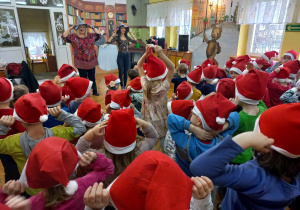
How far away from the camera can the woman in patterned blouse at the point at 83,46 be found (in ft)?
12.5

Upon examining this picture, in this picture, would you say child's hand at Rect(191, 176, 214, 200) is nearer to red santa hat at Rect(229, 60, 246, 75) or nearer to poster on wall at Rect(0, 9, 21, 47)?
A: red santa hat at Rect(229, 60, 246, 75)

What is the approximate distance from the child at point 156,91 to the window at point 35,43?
22.7 feet

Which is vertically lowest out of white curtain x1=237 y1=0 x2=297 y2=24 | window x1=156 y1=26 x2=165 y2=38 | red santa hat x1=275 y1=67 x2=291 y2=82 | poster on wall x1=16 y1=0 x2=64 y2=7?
red santa hat x1=275 y1=67 x2=291 y2=82

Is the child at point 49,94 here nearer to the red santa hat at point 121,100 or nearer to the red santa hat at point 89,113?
the red santa hat at point 89,113

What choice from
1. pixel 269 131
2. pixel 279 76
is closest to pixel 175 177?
pixel 269 131

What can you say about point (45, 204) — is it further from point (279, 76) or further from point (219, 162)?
point (279, 76)

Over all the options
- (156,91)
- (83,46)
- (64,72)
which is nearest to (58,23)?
(83,46)

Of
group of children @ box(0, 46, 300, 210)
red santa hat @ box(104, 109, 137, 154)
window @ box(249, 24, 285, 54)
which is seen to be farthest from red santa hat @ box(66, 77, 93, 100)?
window @ box(249, 24, 285, 54)

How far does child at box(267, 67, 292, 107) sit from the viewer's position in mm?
2242

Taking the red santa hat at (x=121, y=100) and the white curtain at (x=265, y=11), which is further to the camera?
the white curtain at (x=265, y=11)

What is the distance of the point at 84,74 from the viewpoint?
4.19m

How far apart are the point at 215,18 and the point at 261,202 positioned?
20.5 feet

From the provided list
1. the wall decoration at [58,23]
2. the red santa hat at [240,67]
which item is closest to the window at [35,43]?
the wall decoration at [58,23]

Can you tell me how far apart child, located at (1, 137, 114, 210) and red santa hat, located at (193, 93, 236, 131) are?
657 millimetres
